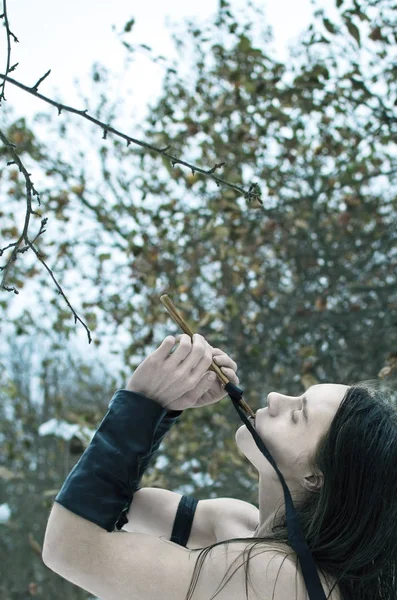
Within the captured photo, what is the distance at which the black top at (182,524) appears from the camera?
1.27 meters

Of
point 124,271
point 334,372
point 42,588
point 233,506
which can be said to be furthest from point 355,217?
point 42,588

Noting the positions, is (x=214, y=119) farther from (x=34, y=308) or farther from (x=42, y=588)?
(x=42, y=588)

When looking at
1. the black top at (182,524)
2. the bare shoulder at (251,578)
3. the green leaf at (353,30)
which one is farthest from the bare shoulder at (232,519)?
the green leaf at (353,30)

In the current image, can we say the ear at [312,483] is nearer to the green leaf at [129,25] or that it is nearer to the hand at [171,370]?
the hand at [171,370]

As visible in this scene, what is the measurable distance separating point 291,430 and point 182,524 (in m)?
0.28

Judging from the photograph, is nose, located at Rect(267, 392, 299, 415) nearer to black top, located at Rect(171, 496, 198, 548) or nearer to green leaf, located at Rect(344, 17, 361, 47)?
black top, located at Rect(171, 496, 198, 548)

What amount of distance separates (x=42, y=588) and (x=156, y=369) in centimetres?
355

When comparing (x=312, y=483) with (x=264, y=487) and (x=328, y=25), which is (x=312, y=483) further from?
(x=328, y=25)

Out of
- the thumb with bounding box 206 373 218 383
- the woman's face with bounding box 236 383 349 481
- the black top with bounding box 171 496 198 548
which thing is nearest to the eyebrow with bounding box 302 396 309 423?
the woman's face with bounding box 236 383 349 481

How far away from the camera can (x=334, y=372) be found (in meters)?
2.68

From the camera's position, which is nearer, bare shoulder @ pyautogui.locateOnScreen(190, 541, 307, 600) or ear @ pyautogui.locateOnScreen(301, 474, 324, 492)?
bare shoulder @ pyautogui.locateOnScreen(190, 541, 307, 600)

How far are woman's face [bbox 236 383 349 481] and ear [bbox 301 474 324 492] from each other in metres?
0.01

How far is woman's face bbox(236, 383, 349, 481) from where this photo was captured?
1.13 m

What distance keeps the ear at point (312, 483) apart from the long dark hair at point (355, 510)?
1 centimetres
